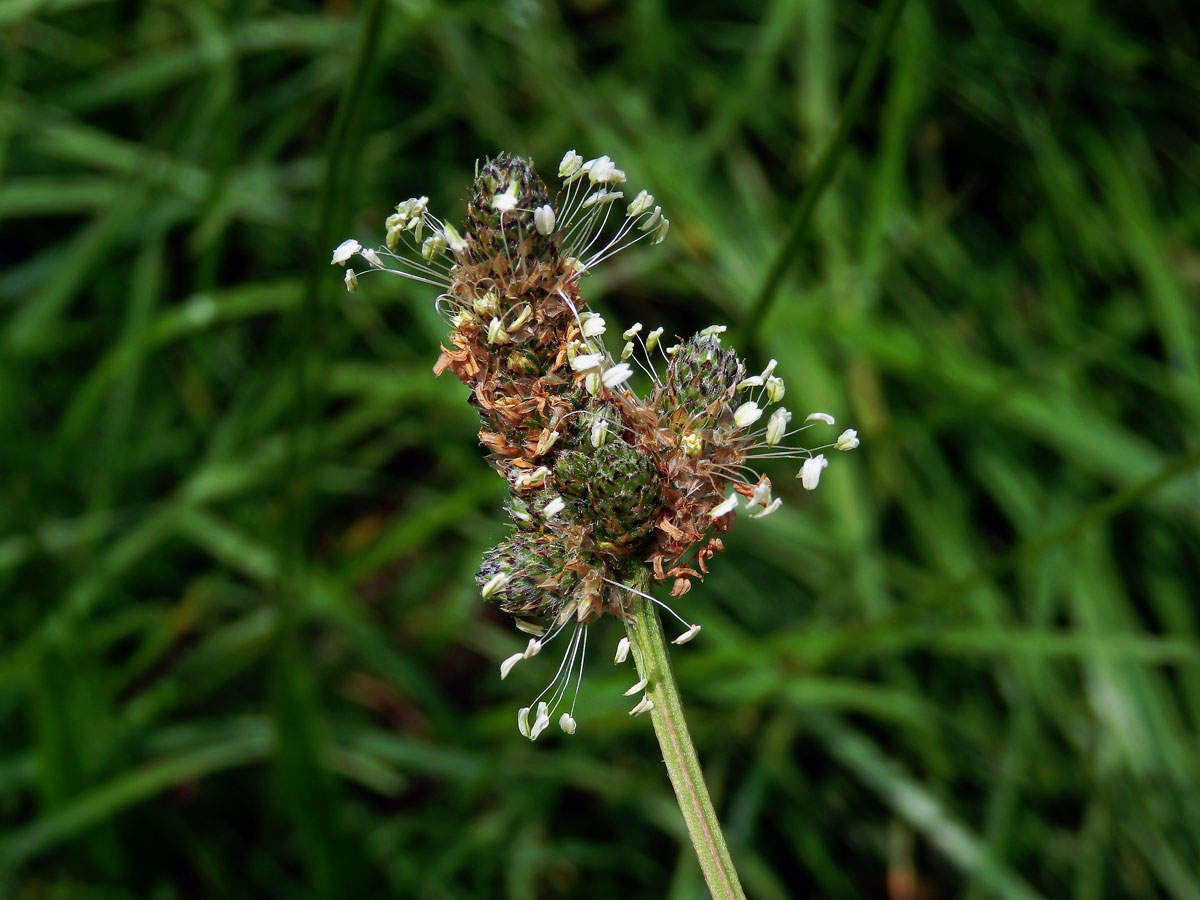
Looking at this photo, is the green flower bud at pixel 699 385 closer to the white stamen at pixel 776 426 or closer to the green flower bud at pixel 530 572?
the white stamen at pixel 776 426

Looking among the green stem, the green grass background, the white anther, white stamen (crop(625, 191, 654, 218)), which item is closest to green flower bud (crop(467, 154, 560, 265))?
the white anther

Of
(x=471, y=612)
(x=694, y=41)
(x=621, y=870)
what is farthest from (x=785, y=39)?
(x=621, y=870)

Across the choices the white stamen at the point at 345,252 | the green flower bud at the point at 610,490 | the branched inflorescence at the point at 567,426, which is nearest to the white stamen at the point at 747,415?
the branched inflorescence at the point at 567,426

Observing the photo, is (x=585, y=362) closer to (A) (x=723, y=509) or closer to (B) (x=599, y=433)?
(B) (x=599, y=433)

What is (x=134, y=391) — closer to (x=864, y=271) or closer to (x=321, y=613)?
(x=321, y=613)

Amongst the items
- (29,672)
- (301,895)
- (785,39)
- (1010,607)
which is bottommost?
(301,895)
